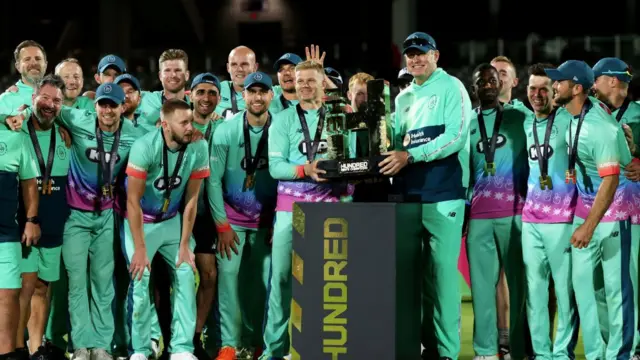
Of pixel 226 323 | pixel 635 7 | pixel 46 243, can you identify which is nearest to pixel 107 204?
pixel 46 243

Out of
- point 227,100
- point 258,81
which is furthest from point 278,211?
point 227,100

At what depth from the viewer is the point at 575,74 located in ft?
21.2

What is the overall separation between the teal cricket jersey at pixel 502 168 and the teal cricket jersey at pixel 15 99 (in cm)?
337

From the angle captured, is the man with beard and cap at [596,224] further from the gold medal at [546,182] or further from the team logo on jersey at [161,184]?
the team logo on jersey at [161,184]

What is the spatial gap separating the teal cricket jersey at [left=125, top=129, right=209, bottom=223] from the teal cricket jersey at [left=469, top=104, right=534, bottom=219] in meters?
1.83

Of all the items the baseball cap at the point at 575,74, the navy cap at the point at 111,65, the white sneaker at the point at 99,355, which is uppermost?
the navy cap at the point at 111,65

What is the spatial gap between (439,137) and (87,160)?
241cm

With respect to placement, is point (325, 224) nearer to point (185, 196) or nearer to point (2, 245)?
point (185, 196)

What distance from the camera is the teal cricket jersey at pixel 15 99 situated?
7.66 metres

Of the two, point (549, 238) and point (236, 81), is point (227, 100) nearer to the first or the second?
point (236, 81)

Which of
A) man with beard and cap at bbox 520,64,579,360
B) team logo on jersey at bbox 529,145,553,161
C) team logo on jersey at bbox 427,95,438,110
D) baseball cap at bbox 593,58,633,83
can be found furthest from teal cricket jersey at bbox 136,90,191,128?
baseball cap at bbox 593,58,633,83

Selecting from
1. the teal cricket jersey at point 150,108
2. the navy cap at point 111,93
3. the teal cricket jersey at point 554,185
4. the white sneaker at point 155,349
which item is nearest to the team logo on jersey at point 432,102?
the teal cricket jersey at point 554,185

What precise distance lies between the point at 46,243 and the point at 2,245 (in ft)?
1.21

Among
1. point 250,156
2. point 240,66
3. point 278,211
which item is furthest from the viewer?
point 240,66
